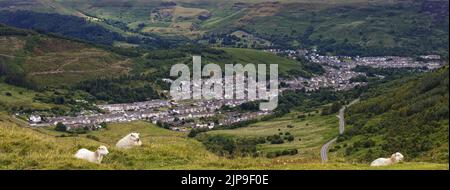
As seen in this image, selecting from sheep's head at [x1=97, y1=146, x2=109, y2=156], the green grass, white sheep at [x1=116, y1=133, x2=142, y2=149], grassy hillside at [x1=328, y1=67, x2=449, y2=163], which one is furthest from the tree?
sheep's head at [x1=97, y1=146, x2=109, y2=156]

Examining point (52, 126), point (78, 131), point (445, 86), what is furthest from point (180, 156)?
point (52, 126)

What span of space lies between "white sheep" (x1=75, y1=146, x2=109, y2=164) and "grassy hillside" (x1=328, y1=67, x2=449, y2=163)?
A: 5778 cm

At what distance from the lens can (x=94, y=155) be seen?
28453mm

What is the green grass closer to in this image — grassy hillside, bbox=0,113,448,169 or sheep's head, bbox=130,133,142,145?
sheep's head, bbox=130,133,142,145

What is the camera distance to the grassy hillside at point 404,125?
97500 millimetres

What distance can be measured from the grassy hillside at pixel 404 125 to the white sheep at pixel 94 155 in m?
57.8

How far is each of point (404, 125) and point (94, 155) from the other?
347ft

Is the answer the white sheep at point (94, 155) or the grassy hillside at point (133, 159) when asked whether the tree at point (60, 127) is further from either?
the white sheep at point (94, 155)

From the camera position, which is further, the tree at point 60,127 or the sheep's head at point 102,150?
the tree at point 60,127

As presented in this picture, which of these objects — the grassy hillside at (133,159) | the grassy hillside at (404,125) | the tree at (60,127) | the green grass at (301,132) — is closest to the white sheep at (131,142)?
the grassy hillside at (133,159)

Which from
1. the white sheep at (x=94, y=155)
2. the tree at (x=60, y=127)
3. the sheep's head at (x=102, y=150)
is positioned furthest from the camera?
the tree at (x=60, y=127)
